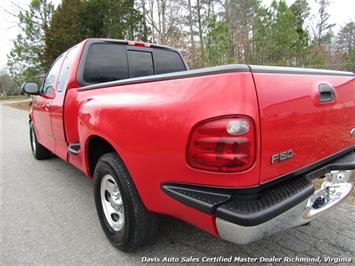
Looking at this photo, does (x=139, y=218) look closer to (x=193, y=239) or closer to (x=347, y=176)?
(x=193, y=239)

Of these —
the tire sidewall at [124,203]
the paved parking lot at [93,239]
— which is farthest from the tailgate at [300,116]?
the tire sidewall at [124,203]

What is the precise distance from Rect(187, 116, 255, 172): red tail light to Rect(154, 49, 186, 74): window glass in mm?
2586

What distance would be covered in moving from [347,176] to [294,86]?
39.1 inches

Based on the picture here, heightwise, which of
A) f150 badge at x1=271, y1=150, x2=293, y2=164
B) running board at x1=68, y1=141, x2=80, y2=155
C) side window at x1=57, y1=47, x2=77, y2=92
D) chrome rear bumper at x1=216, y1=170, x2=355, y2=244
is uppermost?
side window at x1=57, y1=47, x2=77, y2=92

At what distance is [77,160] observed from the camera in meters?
3.12

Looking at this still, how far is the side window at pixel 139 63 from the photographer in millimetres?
3635

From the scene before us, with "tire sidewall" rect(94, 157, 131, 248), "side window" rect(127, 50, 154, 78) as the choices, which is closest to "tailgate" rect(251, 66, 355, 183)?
"tire sidewall" rect(94, 157, 131, 248)

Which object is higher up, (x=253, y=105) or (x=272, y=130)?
(x=253, y=105)

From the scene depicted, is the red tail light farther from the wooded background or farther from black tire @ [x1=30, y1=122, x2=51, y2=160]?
the wooded background

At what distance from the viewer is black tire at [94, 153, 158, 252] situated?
2.11 m

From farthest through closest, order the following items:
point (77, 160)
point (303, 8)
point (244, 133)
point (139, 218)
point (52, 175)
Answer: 1. point (303, 8)
2. point (52, 175)
3. point (77, 160)
4. point (139, 218)
5. point (244, 133)

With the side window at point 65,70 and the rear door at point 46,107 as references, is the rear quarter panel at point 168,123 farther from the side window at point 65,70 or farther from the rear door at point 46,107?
the rear door at point 46,107

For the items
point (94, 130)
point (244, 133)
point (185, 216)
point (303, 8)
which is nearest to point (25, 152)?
point (94, 130)

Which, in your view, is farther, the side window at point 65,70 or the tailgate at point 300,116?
the side window at point 65,70
